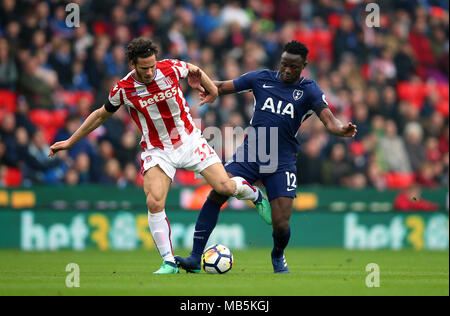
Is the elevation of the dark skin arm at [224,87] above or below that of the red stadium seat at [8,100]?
below

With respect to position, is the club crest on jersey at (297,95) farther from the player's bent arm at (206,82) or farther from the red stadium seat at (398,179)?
the red stadium seat at (398,179)

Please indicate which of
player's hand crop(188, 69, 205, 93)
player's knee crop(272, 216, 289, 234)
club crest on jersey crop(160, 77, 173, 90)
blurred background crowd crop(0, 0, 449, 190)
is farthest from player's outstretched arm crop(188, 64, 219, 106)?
blurred background crowd crop(0, 0, 449, 190)

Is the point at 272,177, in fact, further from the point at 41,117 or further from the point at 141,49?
the point at 41,117

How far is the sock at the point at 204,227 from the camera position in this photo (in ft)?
30.6

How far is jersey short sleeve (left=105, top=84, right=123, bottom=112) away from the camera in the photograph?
8.78 metres

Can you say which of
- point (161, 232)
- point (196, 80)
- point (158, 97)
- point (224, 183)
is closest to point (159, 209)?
point (161, 232)

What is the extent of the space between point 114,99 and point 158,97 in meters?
0.48

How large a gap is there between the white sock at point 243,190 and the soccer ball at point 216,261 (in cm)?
67

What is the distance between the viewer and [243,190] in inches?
361

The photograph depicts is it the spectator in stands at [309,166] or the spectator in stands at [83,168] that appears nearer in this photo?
the spectator in stands at [83,168]

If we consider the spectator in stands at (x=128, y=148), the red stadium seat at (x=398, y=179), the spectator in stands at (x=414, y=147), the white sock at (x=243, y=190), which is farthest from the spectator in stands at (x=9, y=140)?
the spectator in stands at (x=414, y=147)


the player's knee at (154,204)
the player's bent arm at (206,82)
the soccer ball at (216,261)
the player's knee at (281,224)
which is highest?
the player's bent arm at (206,82)

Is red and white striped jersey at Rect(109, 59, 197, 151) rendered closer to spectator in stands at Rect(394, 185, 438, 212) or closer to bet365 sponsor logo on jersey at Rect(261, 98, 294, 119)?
bet365 sponsor logo on jersey at Rect(261, 98, 294, 119)

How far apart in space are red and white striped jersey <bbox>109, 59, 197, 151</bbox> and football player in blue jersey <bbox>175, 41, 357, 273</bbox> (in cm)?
77
